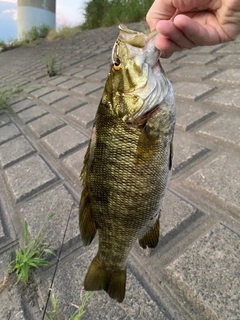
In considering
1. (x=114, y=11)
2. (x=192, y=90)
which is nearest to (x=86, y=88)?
(x=192, y=90)

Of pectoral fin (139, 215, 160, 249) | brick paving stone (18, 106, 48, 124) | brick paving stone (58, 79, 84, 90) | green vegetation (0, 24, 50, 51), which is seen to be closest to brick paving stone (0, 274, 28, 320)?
pectoral fin (139, 215, 160, 249)

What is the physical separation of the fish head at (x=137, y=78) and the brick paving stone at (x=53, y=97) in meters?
4.21

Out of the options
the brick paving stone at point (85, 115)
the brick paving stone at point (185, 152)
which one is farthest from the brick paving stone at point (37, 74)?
the brick paving stone at point (185, 152)

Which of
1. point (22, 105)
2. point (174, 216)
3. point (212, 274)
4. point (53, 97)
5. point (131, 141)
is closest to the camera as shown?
point (131, 141)

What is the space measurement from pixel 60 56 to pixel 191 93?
6.45 m

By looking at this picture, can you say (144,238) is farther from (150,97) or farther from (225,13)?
(225,13)

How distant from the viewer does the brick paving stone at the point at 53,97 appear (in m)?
5.27

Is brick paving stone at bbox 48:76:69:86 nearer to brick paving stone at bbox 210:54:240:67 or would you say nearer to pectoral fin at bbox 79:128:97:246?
brick paving stone at bbox 210:54:240:67

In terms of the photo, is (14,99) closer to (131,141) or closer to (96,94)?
(96,94)

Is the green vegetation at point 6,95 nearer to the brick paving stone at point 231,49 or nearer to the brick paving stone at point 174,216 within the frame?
the brick paving stone at point 231,49

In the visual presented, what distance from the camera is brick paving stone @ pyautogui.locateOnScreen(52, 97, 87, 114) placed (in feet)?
15.1

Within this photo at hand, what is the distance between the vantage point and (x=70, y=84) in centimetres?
585

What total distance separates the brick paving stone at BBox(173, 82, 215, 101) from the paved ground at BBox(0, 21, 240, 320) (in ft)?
0.05

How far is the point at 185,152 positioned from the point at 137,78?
5.27 feet
